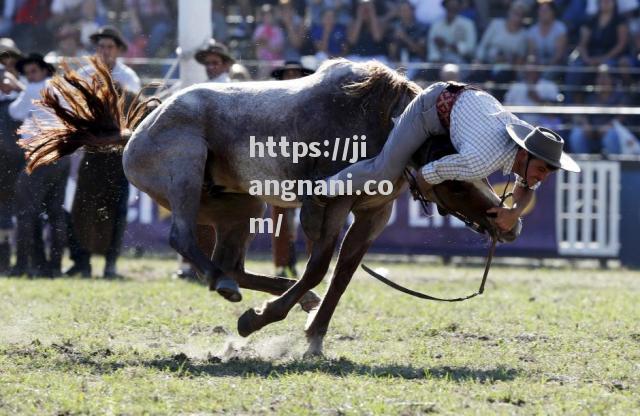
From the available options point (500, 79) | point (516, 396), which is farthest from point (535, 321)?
point (500, 79)

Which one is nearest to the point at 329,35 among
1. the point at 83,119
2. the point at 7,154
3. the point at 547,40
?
the point at 547,40

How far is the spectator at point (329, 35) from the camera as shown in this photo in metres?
12.9

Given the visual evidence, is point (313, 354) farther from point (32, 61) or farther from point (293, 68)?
point (32, 61)

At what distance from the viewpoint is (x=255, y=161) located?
20.5 ft

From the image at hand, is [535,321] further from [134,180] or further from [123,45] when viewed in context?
[123,45]

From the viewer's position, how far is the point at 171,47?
13.2 meters

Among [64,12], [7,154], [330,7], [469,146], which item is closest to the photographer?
[469,146]

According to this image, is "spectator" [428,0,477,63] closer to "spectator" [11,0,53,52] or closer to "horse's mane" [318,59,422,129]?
"spectator" [11,0,53,52]

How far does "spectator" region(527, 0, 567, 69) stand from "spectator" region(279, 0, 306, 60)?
9.08 ft

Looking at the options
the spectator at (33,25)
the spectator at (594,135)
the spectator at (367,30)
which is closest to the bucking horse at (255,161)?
the spectator at (367,30)

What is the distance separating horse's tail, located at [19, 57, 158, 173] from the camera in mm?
6746

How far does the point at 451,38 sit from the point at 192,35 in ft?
15.1

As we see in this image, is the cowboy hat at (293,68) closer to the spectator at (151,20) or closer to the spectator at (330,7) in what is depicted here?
the spectator at (330,7)

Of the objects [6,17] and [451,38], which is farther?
[6,17]
